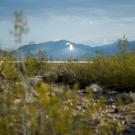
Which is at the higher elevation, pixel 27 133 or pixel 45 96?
pixel 45 96

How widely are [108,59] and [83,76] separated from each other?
0.94m

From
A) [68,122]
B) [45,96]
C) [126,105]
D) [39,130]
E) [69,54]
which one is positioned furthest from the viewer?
[69,54]

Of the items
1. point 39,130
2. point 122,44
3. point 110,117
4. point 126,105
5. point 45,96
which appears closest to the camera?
point 45,96

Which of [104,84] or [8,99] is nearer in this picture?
[8,99]

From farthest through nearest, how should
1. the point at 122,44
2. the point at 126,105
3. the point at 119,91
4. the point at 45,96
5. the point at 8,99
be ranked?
the point at 122,44, the point at 119,91, the point at 126,105, the point at 8,99, the point at 45,96

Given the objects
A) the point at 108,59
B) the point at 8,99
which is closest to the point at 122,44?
the point at 108,59

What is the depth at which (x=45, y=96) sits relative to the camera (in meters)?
5.23

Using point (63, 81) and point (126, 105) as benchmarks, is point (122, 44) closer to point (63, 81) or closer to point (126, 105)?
point (63, 81)

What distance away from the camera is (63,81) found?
17.5 metres

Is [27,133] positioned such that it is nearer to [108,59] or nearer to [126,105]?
[126,105]

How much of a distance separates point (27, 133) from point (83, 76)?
11.0 m

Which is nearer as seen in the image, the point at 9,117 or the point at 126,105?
the point at 9,117

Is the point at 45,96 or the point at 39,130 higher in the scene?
the point at 45,96

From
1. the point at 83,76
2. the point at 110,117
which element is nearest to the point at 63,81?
the point at 83,76
